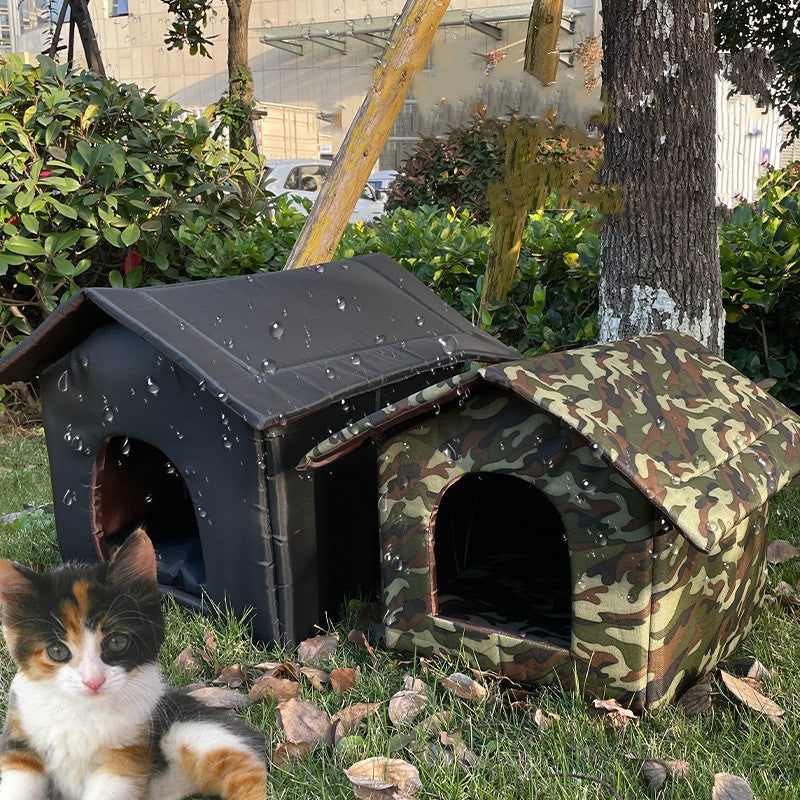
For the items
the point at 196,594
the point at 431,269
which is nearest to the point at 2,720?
the point at 196,594

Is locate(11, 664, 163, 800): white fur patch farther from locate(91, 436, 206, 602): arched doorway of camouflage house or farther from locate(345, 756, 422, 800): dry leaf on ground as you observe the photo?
locate(91, 436, 206, 602): arched doorway of camouflage house

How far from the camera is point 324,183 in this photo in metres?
3.10

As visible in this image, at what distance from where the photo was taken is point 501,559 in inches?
109

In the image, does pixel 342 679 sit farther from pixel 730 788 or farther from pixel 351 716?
pixel 730 788

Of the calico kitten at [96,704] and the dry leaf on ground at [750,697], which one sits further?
the dry leaf on ground at [750,697]

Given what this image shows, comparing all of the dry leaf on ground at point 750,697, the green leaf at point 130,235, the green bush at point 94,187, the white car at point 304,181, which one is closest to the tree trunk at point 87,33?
the green bush at point 94,187

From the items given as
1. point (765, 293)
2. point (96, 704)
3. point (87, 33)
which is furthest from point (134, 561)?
point (87, 33)

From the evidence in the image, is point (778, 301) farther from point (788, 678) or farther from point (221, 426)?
point (221, 426)

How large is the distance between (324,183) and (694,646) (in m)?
1.98

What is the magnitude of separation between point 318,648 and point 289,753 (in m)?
0.45

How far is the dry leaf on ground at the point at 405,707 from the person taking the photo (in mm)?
1868

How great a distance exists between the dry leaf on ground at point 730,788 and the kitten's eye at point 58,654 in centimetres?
117

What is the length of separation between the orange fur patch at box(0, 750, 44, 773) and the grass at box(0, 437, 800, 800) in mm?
429

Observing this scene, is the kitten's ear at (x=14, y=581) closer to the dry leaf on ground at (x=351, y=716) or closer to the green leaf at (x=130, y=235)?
the dry leaf on ground at (x=351, y=716)
